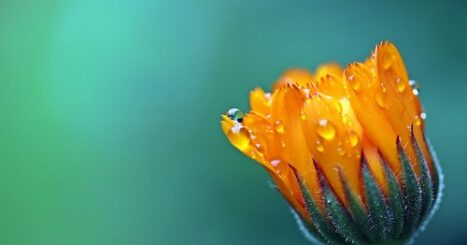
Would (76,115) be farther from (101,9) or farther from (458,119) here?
(458,119)

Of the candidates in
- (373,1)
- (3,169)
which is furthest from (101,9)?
(373,1)

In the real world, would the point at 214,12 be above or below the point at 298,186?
above

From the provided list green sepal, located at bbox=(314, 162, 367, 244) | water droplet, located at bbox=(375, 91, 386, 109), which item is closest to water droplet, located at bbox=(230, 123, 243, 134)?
green sepal, located at bbox=(314, 162, 367, 244)

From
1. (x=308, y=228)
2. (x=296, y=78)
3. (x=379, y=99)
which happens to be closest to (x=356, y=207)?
(x=308, y=228)

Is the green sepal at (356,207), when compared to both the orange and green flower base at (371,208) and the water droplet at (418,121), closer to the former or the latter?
the orange and green flower base at (371,208)

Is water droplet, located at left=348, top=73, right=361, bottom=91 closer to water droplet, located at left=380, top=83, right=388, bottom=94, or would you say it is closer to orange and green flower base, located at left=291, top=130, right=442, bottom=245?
water droplet, located at left=380, top=83, right=388, bottom=94

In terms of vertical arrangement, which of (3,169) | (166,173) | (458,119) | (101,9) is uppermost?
(101,9)
